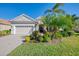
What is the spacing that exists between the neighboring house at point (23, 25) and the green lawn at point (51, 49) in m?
0.93

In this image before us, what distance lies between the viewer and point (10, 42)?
43.5 feet

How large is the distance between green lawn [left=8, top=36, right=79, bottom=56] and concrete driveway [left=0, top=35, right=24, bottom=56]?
1.16ft

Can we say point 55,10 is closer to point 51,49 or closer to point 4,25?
point 51,49

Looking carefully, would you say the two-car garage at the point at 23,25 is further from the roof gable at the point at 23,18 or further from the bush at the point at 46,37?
the bush at the point at 46,37

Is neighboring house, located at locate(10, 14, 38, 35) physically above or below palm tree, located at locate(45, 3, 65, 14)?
below

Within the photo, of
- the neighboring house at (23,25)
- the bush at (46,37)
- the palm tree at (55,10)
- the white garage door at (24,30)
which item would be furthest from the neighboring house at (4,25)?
the palm tree at (55,10)

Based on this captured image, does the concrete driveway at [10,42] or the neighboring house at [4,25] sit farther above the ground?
the neighboring house at [4,25]

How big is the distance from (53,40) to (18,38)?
6.28ft

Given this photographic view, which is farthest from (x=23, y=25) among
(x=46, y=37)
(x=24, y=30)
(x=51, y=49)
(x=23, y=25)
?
(x=51, y=49)

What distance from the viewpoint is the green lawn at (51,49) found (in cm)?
1193

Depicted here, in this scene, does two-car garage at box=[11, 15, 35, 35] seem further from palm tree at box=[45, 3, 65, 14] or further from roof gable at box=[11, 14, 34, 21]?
palm tree at box=[45, 3, 65, 14]

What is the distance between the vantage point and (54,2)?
488 inches

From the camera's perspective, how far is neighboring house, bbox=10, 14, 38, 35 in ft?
43.1

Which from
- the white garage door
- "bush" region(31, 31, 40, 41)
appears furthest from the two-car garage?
"bush" region(31, 31, 40, 41)
